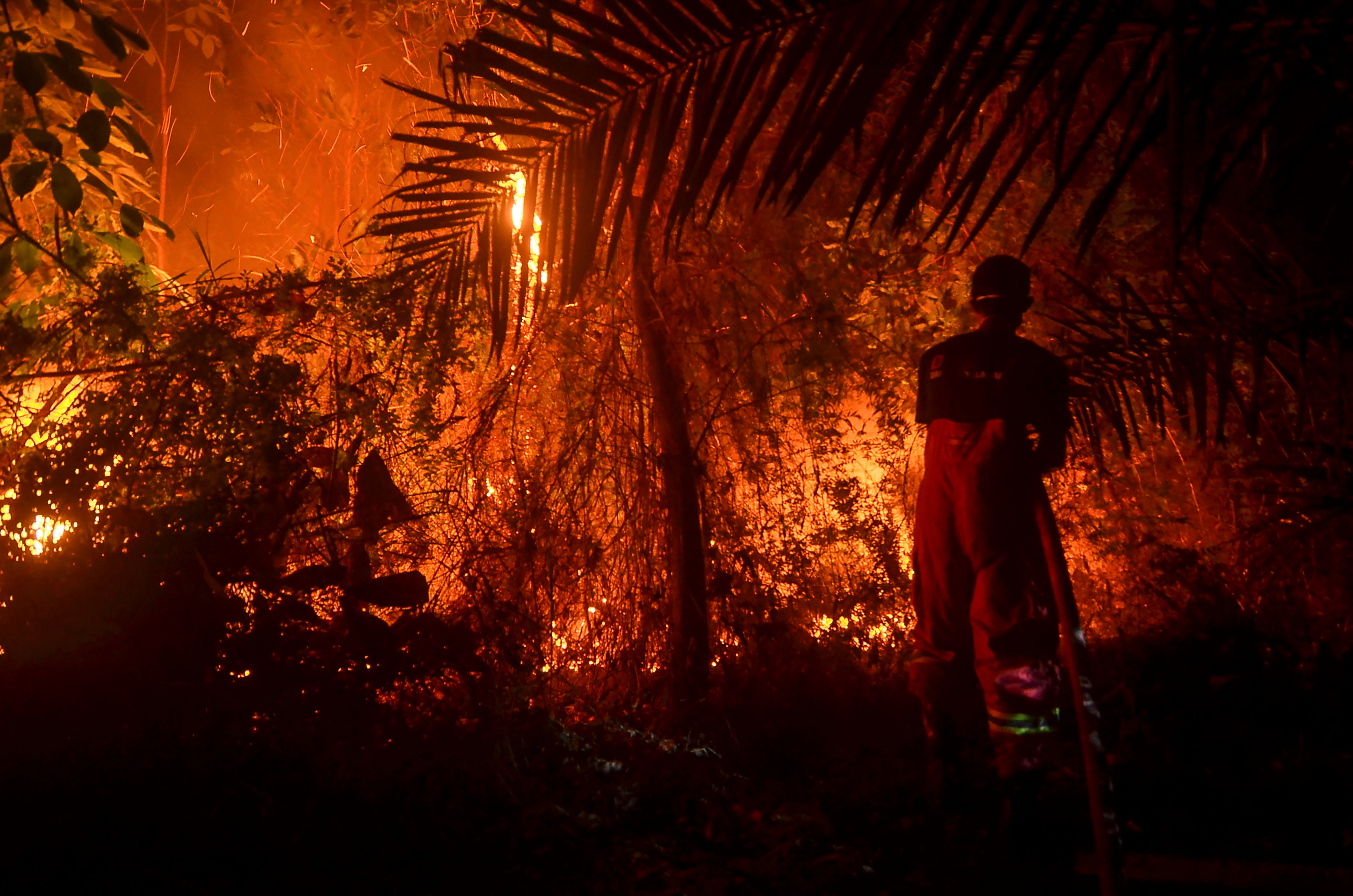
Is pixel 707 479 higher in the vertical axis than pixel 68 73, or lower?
lower

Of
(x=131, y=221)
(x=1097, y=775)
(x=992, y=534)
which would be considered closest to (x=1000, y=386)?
(x=992, y=534)

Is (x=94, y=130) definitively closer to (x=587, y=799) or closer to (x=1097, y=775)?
(x=587, y=799)

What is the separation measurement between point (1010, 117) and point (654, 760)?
117 inches

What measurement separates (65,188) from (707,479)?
2.75 meters

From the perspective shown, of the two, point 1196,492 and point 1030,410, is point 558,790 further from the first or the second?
point 1196,492

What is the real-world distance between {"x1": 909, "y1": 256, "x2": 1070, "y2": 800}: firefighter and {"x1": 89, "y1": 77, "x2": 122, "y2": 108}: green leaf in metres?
2.80

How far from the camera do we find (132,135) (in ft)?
8.95

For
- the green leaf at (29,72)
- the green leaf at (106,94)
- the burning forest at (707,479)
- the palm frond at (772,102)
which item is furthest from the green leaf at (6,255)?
the palm frond at (772,102)

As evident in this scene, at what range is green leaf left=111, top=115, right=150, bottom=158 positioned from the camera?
2719mm

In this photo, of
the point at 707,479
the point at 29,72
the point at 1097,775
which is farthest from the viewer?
the point at 707,479

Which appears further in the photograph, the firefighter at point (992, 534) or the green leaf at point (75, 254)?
the green leaf at point (75, 254)

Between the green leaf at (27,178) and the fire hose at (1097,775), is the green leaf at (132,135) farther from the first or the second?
the fire hose at (1097,775)

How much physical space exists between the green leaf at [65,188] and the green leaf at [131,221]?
25cm

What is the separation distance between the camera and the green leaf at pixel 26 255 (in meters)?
2.80
